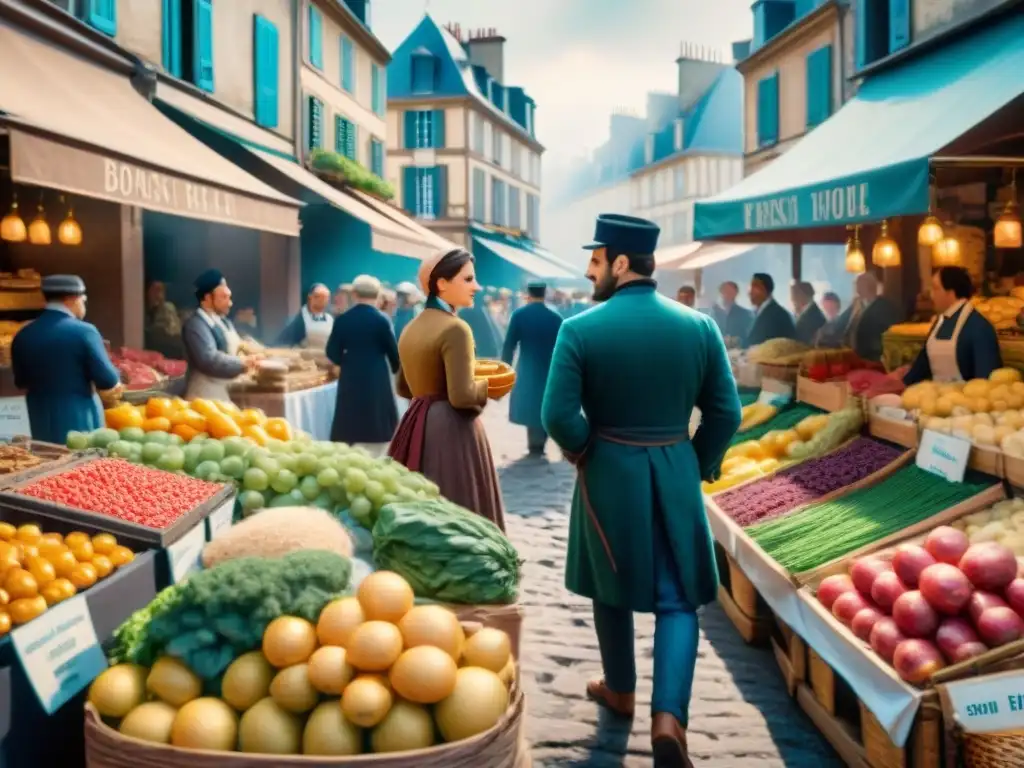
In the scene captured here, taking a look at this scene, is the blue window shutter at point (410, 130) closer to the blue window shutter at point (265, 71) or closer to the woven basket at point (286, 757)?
the blue window shutter at point (265, 71)

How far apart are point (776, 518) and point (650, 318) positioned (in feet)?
6.82

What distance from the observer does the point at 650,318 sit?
3867mm

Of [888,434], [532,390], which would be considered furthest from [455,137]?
[888,434]

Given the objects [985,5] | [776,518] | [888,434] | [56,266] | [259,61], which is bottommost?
[776,518]

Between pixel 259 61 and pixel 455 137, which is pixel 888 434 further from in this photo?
pixel 455 137

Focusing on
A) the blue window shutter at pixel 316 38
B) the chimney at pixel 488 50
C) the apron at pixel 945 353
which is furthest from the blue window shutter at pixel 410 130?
the apron at pixel 945 353

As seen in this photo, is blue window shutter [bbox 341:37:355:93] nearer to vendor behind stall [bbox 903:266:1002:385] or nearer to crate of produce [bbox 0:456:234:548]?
vendor behind stall [bbox 903:266:1002:385]

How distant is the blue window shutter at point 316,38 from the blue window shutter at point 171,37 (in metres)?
6.74

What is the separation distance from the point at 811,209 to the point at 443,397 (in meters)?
3.35

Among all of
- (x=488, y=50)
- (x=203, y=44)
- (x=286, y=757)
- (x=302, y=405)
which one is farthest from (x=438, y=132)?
(x=286, y=757)

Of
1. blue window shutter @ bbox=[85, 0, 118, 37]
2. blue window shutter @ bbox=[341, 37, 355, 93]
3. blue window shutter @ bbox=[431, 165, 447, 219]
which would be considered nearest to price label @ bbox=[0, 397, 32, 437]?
blue window shutter @ bbox=[85, 0, 118, 37]

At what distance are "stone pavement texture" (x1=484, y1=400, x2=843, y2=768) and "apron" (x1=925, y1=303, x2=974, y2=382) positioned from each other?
218cm

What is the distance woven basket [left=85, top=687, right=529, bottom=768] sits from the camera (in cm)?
222

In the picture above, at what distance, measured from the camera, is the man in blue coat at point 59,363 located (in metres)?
6.21
